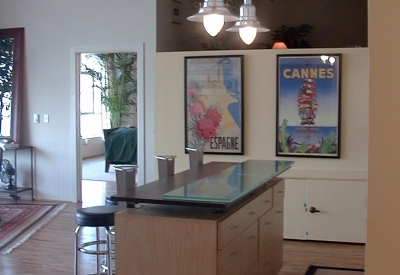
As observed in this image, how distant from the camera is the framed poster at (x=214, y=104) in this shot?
5559 millimetres

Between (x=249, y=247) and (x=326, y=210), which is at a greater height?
(x=249, y=247)

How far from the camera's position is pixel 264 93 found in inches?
217

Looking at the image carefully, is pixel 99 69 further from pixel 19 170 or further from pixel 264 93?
pixel 264 93

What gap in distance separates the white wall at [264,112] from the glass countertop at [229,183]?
3.85 feet

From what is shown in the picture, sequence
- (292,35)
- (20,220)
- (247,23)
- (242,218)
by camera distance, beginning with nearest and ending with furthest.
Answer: (242,218) → (247,23) → (20,220) → (292,35)

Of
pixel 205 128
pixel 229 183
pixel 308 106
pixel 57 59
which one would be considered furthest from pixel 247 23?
pixel 57 59

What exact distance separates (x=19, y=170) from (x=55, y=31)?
202 centimetres

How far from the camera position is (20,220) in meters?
6.27

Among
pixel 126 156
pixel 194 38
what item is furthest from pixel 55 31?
pixel 126 156

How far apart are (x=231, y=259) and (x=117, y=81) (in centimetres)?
839

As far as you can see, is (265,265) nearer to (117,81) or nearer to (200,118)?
(200,118)

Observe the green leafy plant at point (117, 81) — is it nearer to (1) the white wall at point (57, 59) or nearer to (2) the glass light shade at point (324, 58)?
(1) the white wall at point (57, 59)

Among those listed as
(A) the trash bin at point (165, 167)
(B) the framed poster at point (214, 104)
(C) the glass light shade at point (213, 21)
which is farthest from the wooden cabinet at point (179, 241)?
(B) the framed poster at point (214, 104)

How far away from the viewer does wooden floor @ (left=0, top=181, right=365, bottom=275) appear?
14.9ft
